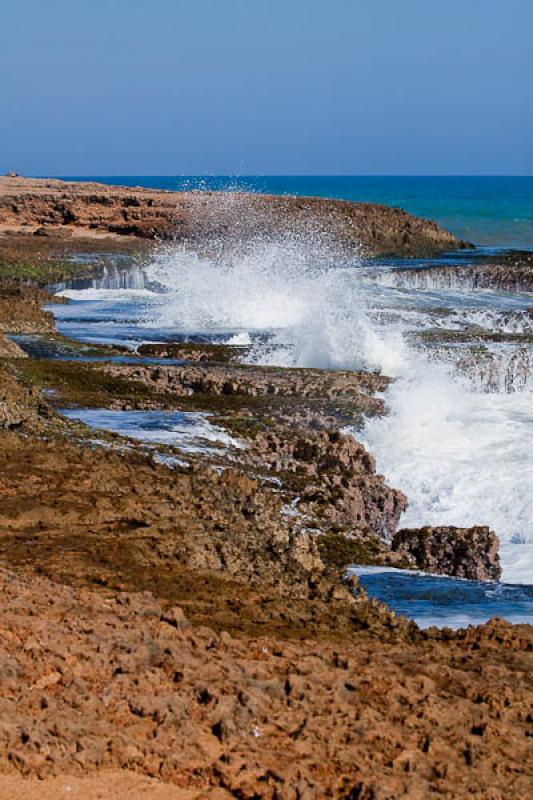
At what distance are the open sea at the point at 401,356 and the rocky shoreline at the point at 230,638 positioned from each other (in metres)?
0.80

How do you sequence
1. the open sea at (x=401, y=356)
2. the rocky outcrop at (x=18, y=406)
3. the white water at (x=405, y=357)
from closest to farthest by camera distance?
1. the rocky outcrop at (x=18, y=406)
2. the open sea at (x=401, y=356)
3. the white water at (x=405, y=357)

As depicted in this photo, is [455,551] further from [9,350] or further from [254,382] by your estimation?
[9,350]

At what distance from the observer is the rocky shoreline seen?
4.31 m

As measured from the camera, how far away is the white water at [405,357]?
1206 cm

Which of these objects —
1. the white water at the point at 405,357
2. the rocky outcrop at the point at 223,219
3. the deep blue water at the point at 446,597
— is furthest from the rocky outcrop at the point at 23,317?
the rocky outcrop at the point at 223,219

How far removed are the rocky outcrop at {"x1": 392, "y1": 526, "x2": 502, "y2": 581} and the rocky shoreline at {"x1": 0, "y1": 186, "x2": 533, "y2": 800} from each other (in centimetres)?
2

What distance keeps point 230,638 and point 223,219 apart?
127ft

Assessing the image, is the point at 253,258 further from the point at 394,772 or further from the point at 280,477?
the point at 394,772

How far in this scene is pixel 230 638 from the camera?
5.46 m

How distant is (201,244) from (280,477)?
96.7 ft

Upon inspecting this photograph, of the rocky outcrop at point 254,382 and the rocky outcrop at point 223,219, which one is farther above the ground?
the rocky outcrop at point 223,219

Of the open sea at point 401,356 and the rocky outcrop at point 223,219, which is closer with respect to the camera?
the open sea at point 401,356

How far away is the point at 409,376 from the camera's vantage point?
16594mm

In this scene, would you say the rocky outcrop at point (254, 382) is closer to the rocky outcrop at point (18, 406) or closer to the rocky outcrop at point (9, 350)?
the rocky outcrop at point (9, 350)
